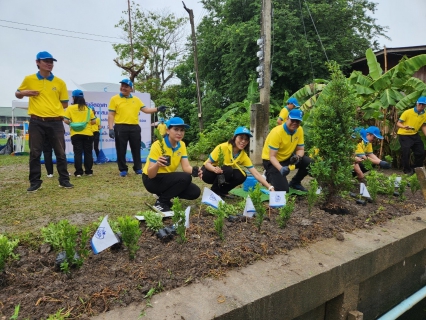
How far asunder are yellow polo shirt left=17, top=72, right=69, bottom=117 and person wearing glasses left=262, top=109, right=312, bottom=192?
3.31 m

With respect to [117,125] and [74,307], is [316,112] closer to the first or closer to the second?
[74,307]

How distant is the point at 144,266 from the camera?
2389 millimetres

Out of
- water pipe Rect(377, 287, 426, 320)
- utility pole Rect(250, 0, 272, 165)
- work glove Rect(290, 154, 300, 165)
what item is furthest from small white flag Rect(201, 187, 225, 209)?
utility pole Rect(250, 0, 272, 165)

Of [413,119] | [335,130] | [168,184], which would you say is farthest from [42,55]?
[413,119]

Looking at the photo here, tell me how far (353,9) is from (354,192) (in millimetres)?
13372

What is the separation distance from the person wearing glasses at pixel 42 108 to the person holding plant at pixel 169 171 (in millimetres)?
1970

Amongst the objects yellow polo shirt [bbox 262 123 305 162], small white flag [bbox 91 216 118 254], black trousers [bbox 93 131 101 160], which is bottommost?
small white flag [bbox 91 216 118 254]

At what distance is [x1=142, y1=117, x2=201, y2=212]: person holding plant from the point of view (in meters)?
3.73

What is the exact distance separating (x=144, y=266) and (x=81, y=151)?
499 cm

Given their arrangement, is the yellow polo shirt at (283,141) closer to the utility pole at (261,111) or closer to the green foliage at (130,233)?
the green foliage at (130,233)

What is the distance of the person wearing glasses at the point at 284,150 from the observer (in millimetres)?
4555

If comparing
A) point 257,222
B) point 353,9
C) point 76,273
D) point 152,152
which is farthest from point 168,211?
point 353,9

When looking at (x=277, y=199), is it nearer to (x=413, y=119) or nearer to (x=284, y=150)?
(x=284, y=150)

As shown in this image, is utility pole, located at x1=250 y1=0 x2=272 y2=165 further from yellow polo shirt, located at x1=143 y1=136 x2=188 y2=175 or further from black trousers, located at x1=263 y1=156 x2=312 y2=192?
yellow polo shirt, located at x1=143 y1=136 x2=188 y2=175
